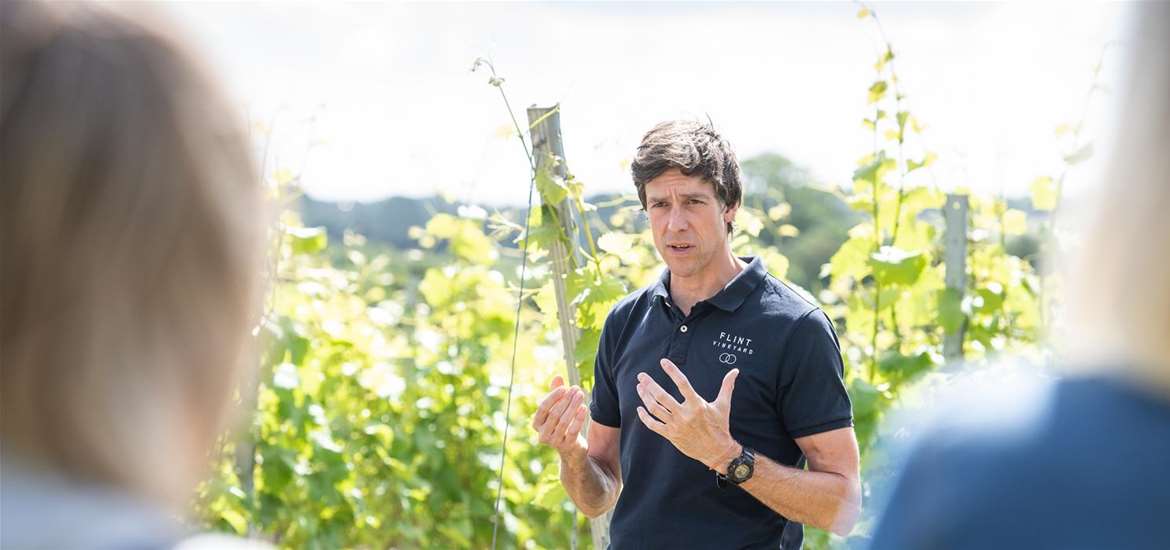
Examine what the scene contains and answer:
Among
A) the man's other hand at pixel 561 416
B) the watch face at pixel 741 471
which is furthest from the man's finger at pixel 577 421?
the watch face at pixel 741 471

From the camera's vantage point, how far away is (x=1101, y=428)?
2.37 feet

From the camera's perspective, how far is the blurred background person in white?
27.8 inches

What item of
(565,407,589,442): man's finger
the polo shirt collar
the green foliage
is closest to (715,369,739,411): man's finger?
the polo shirt collar

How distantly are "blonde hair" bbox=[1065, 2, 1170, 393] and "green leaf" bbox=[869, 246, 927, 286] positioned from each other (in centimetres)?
305

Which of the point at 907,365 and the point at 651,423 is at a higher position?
the point at 651,423

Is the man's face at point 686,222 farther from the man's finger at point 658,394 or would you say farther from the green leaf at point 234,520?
the green leaf at point 234,520

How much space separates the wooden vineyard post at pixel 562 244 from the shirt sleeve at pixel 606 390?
44cm

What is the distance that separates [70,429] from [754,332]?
1796 millimetres

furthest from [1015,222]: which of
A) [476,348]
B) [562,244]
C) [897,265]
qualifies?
[476,348]

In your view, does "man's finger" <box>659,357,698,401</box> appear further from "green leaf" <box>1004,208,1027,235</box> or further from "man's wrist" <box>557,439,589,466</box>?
"green leaf" <box>1004,208,1027,235</box>

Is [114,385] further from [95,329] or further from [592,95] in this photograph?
[592,95]

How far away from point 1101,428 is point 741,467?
156cm

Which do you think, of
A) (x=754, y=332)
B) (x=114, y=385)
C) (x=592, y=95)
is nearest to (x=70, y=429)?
(x=114, y=385)

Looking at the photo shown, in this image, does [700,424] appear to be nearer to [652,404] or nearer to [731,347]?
[652,404]
